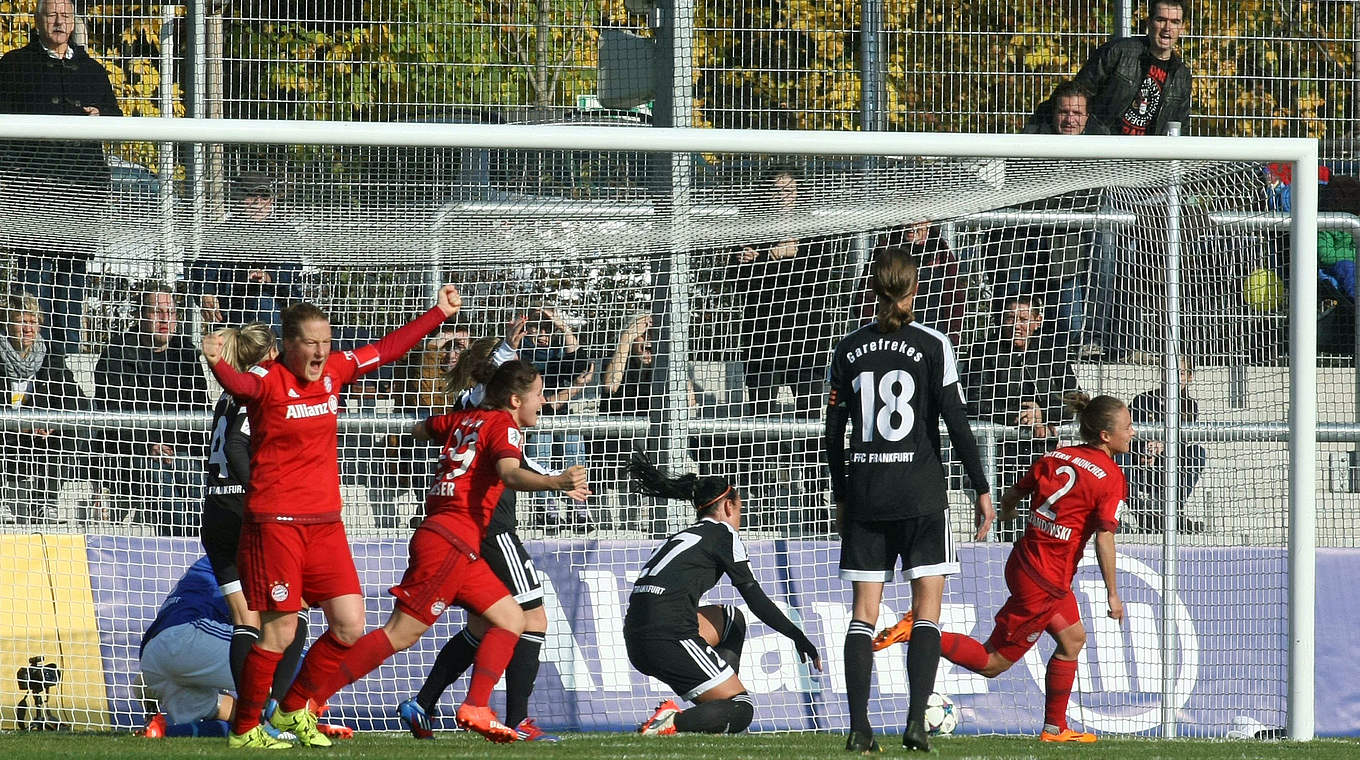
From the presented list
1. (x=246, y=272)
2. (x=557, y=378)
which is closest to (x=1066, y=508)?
(x=557, y=378)

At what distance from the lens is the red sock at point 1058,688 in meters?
7.15

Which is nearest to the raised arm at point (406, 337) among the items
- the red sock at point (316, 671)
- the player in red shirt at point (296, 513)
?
the player in red shirt at point (296, 513)

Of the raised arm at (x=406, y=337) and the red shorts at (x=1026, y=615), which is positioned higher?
the raised arm at (x=406, y=337)

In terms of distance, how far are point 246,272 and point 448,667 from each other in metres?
2.76

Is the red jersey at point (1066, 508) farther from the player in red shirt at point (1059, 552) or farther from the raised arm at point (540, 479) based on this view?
the raised arm at point (540, 479)

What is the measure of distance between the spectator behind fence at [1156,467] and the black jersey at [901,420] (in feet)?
9.05

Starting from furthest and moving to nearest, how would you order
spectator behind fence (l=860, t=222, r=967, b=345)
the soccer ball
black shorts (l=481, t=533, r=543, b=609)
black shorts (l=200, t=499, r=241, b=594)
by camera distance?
spectator behind fence (l=860, t=222, r=967, b=345)
the soccer ball
black shorts (l=481, t=533, r=543, b=609)
black shorts (l=200, t=499, r=241, b=594)

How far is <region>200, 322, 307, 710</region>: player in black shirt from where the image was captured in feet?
21.7

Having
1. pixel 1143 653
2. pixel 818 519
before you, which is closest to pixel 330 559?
pixel 818 519

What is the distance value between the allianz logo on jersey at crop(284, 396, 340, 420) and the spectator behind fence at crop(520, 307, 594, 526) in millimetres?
2465

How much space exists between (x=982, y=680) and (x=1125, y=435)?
171cm

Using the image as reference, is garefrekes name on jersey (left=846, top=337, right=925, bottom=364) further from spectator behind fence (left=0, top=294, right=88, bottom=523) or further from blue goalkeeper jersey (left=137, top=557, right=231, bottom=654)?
spectator behind fence (left=0, top=294, right=88, bottom=523)

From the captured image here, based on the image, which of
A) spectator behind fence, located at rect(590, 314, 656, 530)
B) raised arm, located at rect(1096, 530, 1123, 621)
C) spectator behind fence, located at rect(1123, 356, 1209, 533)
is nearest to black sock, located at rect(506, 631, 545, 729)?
spectator behind fence, located at rect(590, 314, 656, 530)

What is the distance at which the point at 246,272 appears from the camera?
27.9 feet
